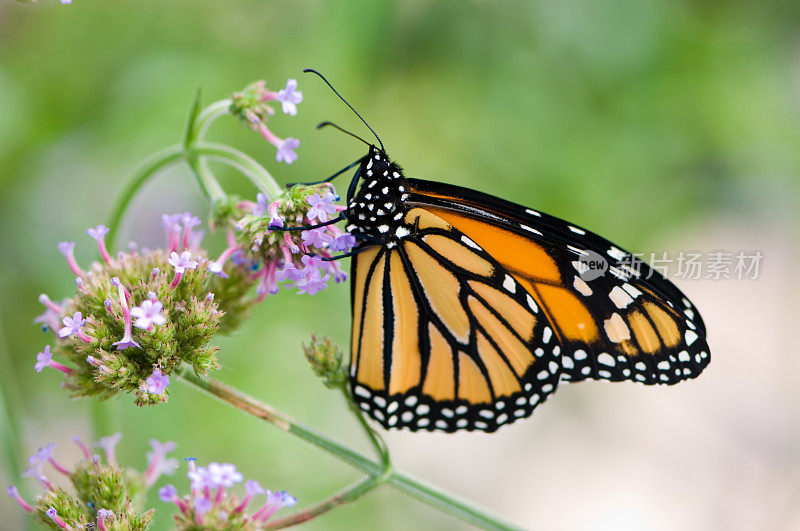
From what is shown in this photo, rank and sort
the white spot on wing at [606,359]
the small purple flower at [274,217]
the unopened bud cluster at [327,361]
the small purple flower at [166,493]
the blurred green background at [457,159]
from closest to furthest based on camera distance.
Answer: the small purple flower at [166,493], the small purple flower at [274,217], the unopened bud cluster at [327,361], the white spot on wing at [606,359], the blurred green background at [457,159]

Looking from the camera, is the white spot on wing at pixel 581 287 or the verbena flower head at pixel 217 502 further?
the white spot on wing at pixel 581 287

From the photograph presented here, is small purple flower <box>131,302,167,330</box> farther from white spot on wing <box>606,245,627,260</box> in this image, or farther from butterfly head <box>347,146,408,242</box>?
white spot on wing <box>606,245,627,260</box>

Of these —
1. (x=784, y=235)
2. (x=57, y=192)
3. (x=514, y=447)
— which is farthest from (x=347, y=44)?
(x=784, y=235)

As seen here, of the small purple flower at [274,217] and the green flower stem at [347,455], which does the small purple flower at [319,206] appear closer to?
the small purple flower at [274,217]

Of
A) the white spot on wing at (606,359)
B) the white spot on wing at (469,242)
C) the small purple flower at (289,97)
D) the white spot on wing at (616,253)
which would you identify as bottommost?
the white spot on wing at (606,359)

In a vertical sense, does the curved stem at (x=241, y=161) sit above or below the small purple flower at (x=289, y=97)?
below

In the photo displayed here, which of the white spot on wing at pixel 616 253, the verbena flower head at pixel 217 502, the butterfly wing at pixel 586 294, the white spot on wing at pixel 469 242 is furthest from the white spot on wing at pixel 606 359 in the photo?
the verbena flower head at pixel 217 502

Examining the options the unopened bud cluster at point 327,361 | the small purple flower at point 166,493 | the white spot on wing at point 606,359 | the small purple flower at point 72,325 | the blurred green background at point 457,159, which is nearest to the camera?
the small purple flower at point 166,493
